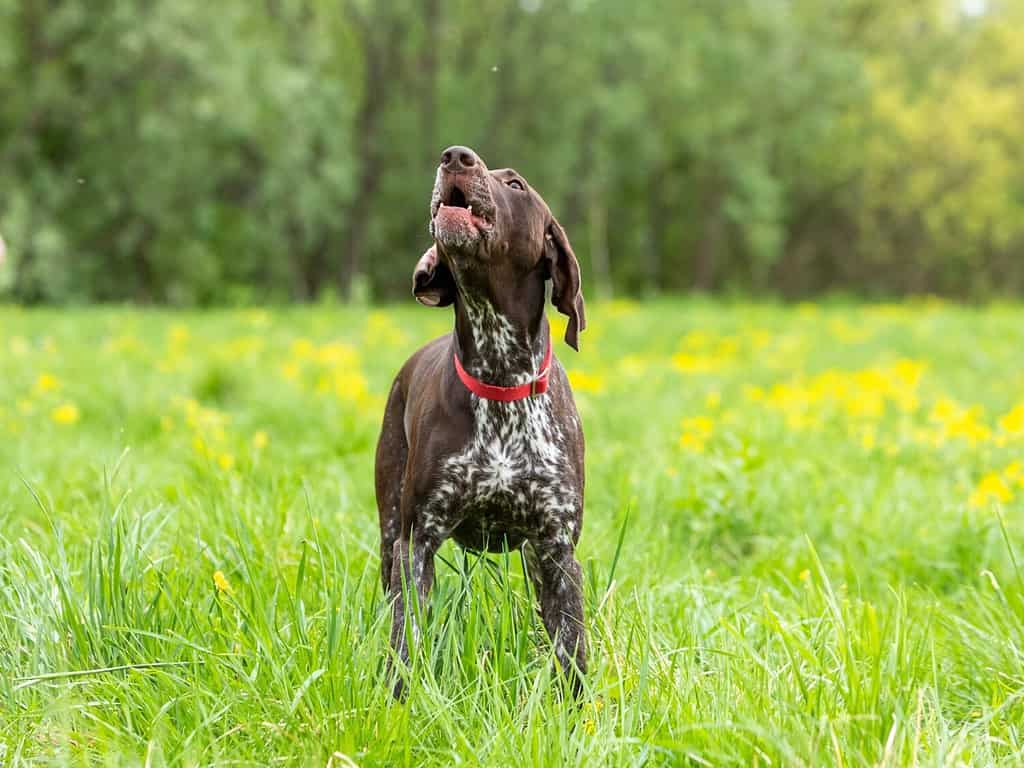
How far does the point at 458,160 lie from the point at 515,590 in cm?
135

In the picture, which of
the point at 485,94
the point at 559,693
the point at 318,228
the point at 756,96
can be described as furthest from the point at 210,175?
the point at 559,693

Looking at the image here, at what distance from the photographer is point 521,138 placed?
31.8 m

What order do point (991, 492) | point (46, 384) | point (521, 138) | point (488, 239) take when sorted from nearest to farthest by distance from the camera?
point (488, 239)
point (991, 492)
point (46, 384)
point (521, 138)

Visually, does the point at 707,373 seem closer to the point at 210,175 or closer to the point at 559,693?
the point at 559,693

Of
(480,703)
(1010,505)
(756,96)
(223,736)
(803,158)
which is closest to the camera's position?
(223,736)

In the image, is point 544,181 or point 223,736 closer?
point 223,736

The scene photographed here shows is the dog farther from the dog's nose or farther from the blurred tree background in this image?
the blurred tree background

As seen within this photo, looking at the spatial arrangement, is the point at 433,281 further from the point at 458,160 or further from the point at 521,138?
the point at 521,138

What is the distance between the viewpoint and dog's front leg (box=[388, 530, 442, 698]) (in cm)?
288

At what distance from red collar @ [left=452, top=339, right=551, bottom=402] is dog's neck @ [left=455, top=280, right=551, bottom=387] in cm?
2

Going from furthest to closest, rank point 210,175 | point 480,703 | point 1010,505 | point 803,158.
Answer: point 803,158 → point 210,175 → point 1010,505 → point 480,703

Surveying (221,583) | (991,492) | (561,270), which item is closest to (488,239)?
(561,270)

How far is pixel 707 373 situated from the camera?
33.1 ft

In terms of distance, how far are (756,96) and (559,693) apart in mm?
32831
